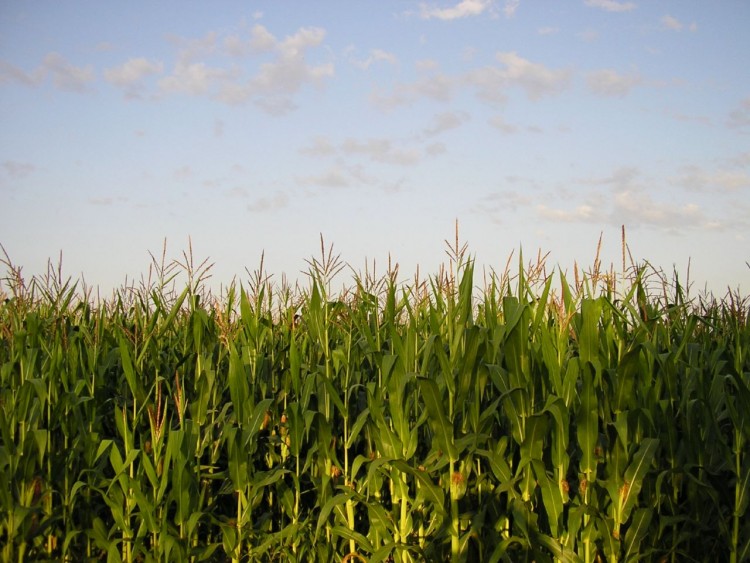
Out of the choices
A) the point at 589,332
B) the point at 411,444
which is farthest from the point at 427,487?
the point at 589,332

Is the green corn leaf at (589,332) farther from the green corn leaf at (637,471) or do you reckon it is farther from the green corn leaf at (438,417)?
the green corn leaf at (438,417)

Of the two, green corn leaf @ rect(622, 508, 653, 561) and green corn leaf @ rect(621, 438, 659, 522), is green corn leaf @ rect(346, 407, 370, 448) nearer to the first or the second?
green corn leaf @ rect(621, 438, 659, 522)

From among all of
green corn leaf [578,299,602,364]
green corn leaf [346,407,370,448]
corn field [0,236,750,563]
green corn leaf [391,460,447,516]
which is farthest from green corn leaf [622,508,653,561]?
green corn leaf [346,407,370,448]

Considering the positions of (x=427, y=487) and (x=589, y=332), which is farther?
(x=589, y=332)

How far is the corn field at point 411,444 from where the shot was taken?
5.25 metres

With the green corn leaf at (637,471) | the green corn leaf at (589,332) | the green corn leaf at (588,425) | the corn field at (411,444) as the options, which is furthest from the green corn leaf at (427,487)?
the green corn leaf at (589,332)

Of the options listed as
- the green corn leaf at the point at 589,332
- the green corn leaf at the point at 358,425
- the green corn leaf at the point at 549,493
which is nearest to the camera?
the green corn leaf at the point at 549,493

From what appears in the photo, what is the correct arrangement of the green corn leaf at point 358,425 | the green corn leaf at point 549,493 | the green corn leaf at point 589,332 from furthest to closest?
the green corn leaf at point 358,425 < the green corn leaf at point 589,332 < the green corn leaf at point 549,493

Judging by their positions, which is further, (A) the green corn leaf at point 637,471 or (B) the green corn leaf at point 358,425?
(B) the green corn leaf at point 358,425

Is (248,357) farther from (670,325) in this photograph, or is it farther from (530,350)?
(670,325)

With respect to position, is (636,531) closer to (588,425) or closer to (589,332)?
(588,425)

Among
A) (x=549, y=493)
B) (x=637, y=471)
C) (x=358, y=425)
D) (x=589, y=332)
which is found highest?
(x=589, y=332)

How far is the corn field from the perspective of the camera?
5.25 m

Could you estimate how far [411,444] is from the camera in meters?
5.45
